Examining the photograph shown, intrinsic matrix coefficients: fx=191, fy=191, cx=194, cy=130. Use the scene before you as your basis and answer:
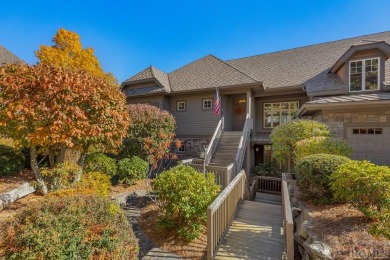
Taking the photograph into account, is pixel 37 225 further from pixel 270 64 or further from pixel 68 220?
pixel 270 64

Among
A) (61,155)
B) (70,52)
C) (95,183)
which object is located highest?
(70,52)

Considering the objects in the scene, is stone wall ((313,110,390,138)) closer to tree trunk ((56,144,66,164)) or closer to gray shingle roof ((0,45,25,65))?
tree trunk ((56,144,66,164))

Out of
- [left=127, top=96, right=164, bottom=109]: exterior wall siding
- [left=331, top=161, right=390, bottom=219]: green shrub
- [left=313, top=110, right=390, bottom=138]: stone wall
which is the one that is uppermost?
[left=127, top=96, right=164, bottom=109]: exterior wall siding

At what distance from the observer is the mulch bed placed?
185 inches

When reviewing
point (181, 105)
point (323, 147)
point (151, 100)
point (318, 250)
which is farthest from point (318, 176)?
point (151, 100)

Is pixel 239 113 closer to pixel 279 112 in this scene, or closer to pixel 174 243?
pixel 279 112

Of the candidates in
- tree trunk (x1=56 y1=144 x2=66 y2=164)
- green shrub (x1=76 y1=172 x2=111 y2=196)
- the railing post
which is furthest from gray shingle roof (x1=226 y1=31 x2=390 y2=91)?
tree trunk (x1=56 y1=144 x2=66 y2=164)

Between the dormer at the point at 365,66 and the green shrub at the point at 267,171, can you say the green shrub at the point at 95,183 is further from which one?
the dormer at the point at 365,66

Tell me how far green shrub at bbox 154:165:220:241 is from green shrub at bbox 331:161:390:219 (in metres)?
3.13

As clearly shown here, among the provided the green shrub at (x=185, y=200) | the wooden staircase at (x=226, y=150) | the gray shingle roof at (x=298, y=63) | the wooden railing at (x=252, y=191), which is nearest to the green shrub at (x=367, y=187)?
the green shrub at (x=185, y=200)

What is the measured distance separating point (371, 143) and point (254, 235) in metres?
8.02

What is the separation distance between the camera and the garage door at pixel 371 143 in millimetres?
8727

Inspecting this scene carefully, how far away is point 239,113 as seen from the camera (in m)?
14.8

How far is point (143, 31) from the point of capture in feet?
57.2
